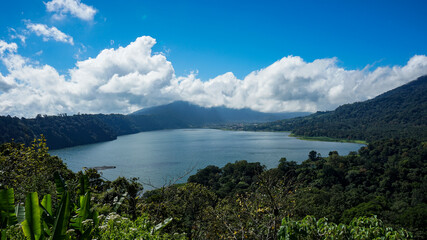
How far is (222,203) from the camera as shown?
14.5 metres

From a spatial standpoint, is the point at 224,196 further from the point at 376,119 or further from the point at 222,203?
the point at 376,119

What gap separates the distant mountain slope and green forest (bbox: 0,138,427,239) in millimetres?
55768

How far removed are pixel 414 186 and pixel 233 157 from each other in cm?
3997

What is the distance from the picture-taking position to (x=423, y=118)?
411 feet

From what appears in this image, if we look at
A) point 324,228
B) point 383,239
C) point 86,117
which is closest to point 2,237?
point 324,228

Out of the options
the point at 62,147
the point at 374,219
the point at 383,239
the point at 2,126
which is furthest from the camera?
the point at 62,147

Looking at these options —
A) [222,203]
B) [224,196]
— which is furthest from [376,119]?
[222,203]

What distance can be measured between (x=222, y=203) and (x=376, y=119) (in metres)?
176

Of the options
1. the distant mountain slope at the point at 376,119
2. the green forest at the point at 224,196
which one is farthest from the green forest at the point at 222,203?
the distant mountain slope at the point at 376,119

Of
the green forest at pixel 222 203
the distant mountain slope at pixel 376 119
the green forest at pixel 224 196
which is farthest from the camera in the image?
the distant mountain slope at pixel 376 119

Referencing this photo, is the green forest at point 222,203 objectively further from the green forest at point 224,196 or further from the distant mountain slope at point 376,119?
the distant mountain slope at point 376,119

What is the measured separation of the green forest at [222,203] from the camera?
9.86ft

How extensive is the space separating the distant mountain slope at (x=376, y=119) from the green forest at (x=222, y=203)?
55.8 metres

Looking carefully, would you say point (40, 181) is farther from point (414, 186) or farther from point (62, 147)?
point (62, 147)
